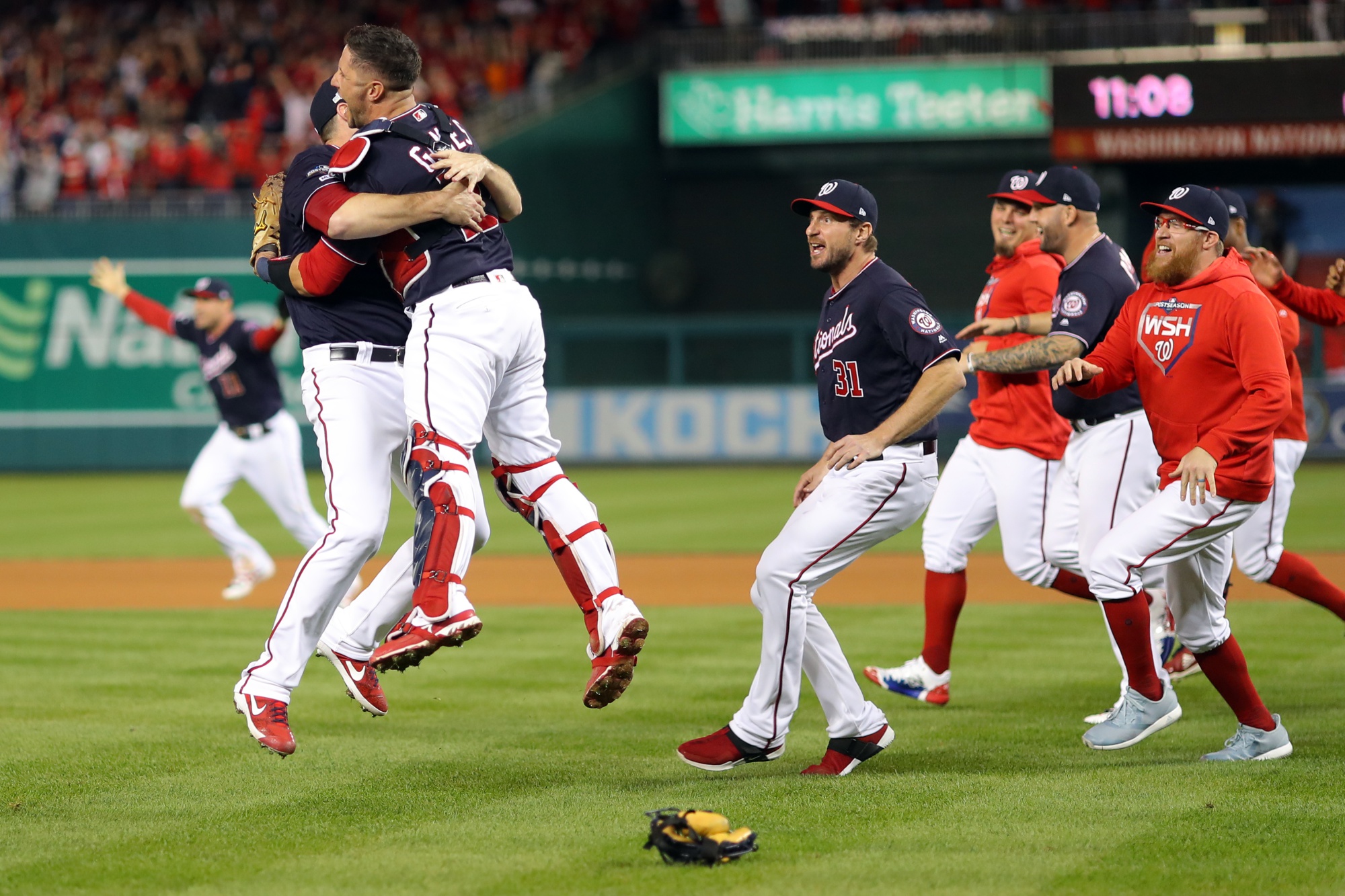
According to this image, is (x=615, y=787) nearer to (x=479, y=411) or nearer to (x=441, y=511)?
(x=441, y=511)

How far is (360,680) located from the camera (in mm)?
6145

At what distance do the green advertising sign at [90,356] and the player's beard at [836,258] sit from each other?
20734mm

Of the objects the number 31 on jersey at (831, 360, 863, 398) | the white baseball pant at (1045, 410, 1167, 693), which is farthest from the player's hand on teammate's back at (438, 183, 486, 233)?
the white baseball pant at (1045, 410, 1167, 693)

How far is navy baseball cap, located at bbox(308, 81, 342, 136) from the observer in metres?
6.08

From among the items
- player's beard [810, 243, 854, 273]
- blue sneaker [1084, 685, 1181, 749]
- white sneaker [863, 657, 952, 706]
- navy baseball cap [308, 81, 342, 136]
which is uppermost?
navy baseball cap [308, 81, 342, 136]

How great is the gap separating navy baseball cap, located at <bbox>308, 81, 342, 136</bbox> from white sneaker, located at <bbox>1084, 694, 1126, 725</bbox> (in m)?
3.85

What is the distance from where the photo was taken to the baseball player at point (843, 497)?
5.95 meters

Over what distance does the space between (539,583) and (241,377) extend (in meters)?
2.81

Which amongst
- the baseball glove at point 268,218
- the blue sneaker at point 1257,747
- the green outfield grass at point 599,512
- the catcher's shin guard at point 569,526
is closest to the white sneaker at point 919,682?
the blue sneaker at point 1257,747

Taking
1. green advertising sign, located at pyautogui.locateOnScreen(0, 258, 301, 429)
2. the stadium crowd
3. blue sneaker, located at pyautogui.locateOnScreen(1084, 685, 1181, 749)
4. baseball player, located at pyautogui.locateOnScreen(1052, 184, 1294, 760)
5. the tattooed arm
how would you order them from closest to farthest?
baseball player, located at pyautogui.locateOnScreen(1052, 184, 1294, 760) < blue sneaker, located at pyautogui.locateOnScreen(1084, 685, 1181, 749) < the tattooed arm < green advertising sign, located at pyautogui.locateOnScreen(0, 258, 301, 429) < the stadium crowd

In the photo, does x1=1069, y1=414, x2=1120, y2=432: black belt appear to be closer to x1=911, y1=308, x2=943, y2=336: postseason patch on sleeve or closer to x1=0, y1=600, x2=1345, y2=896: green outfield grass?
x1=0, y1=600, x2=1345, y2=896: green outfield grass

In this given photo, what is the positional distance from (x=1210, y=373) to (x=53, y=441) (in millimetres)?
23713

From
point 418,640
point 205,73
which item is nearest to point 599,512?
point 418,640

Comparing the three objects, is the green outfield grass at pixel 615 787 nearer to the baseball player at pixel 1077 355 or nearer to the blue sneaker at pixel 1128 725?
the blue sneaker at pixel 1128 725
